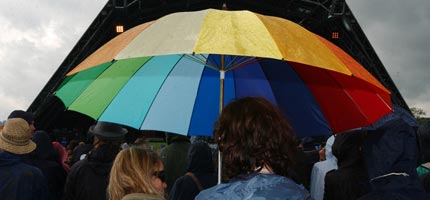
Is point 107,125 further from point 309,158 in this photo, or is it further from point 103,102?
point 309,158

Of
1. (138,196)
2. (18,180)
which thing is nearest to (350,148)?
(138,196)

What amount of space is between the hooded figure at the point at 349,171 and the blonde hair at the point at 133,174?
175cm

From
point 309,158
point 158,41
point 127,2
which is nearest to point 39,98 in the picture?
point 127,2

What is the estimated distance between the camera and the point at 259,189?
156 cm

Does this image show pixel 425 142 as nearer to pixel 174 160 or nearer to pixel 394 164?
pixel 394 164

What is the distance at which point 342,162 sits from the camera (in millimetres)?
3750

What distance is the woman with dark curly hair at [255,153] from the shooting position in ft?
5.18

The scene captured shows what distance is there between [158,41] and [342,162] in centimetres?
196

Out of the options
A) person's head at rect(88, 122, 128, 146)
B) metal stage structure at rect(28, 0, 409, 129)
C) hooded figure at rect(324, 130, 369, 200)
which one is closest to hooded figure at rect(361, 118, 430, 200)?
hooded figure at rect(324, 130, 369, 200)

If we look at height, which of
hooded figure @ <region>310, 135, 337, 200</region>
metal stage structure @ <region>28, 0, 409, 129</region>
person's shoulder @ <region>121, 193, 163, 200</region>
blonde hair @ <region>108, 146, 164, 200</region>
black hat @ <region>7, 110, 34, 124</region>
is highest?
metal stage structure @ <region>28, 0, 409, 129</region>

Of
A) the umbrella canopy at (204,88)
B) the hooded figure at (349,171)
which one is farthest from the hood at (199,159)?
the hooded figure at (349,171)

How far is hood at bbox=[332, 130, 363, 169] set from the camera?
366 cm

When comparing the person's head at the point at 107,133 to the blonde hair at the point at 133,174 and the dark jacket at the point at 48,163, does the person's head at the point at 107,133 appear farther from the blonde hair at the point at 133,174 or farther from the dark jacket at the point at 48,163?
the blonde hair at the point at 133,174

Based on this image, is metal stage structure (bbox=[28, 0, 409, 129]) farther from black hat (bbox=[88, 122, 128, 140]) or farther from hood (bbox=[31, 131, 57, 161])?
black hat (bbox=[88, 122, 128, 140])
